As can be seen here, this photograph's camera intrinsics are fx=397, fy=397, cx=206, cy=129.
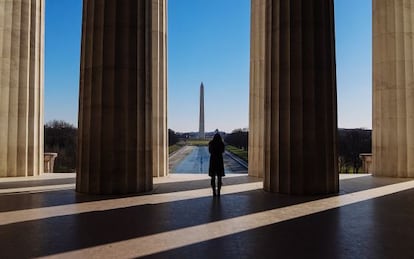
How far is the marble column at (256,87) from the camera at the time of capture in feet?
70.0

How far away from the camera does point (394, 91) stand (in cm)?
2186

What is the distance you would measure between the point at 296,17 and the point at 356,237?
378 inches

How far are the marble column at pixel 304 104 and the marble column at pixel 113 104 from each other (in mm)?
5139

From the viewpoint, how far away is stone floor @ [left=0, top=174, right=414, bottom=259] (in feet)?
22.1

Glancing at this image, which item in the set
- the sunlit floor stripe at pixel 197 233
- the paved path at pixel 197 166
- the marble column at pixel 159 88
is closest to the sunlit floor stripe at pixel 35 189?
the marble column at pixel 159 88

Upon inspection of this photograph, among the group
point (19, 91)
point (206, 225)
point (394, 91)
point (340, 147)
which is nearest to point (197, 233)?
point (206, 225)

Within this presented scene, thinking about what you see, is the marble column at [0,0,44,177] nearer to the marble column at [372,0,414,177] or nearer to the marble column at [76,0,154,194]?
the marble column at [76,0,154,194]

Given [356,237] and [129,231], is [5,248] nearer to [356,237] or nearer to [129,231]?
[129,231]

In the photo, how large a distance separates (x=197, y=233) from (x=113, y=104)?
316 inches

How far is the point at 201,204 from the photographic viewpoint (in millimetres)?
11680

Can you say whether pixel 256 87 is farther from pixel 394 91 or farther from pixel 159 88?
pixel 394 91

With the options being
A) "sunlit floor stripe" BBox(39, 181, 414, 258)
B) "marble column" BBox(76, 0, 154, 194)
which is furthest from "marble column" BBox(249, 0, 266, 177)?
"sunlit floor stripe" BBox(39, 181, 414, 258)

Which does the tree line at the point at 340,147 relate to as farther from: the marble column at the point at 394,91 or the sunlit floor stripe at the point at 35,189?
the sunlit floor stripe at the point at 35,189

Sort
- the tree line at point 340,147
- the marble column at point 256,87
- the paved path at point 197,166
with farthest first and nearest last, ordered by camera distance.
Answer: the tree line at point 340,147, the paved path at point 197,166, the marble column at point 256,87
